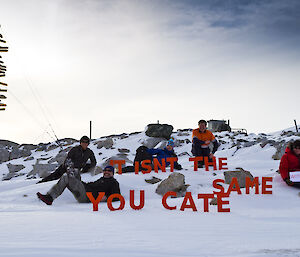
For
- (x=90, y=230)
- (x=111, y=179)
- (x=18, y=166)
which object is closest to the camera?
(x=90, y=230)

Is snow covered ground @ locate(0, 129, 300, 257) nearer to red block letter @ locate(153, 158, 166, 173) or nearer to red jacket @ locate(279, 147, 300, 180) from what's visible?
red jacket @ locate(279, 147, 300, 180)

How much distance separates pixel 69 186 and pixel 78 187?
15 centimetres

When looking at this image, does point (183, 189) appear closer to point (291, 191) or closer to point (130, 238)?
point (291, 191)

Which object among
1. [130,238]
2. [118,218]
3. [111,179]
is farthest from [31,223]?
[111,179]

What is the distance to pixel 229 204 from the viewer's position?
5.00 meters

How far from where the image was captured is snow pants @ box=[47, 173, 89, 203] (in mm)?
5477

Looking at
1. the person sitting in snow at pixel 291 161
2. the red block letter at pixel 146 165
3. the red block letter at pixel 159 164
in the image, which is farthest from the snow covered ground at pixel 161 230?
the red block letter at pixel 159 164

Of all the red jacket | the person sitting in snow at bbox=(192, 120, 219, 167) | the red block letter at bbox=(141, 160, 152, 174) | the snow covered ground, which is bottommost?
the snow covered ground

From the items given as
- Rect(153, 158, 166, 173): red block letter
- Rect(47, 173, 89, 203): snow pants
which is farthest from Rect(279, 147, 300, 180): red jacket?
Rect(47, 173, 89, 203): snow pants

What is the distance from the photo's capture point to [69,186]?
5492mm

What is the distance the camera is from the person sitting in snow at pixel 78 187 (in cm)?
549

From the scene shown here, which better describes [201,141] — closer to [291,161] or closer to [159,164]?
[159,164]

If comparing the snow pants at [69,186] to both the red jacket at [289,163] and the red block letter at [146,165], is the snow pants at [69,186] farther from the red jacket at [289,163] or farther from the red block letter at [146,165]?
the red jacket at [289,163]

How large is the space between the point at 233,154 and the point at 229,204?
9871mm
